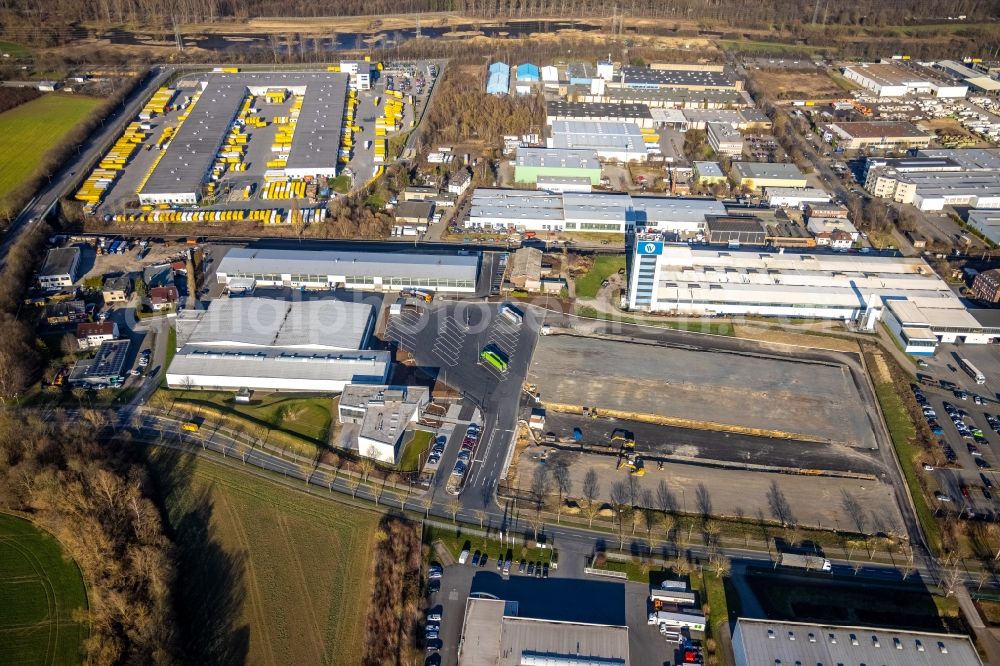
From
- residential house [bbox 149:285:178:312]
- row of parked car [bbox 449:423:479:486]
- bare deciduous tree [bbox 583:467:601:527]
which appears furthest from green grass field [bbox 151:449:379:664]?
residential house [bbox 149:285:178:312]

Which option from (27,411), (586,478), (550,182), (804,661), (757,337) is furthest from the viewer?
(550,182)

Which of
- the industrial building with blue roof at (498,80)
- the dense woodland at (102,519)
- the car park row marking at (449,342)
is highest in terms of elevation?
the industrial building with blue roof at (498,80)

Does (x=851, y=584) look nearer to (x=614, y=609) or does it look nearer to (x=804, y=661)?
(x=804, y=661)

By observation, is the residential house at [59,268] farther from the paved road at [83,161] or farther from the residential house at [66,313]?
A: the paved road at [83,161]

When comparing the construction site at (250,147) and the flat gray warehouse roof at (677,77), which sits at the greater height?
the flat gray warehouse roof at (677,77)

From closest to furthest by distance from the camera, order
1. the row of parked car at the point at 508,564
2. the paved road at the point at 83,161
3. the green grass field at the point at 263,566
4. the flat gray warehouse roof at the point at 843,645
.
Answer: the flat gray warehouse roof at the point at 843,645 < the green grass field at the point at 263,566 < the row of parked car at the point at 508,564 < the paved road at the point at 83,161

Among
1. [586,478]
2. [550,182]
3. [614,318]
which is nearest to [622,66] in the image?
[550,182]

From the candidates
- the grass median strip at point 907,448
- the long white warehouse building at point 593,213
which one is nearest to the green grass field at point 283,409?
the long white warehouse building at point 593,213
